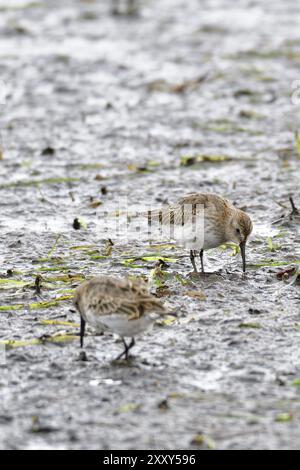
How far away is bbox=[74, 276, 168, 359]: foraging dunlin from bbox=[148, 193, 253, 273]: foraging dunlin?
201 cm

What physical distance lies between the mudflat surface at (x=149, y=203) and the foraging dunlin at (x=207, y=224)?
0.36 meters

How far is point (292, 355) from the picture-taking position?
7.63 m

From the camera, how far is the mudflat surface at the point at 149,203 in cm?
677

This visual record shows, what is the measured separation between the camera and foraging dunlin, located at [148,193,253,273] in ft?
31.4

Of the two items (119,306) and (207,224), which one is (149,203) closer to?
(207,224)

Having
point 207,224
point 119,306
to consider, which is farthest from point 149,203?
point 119,306

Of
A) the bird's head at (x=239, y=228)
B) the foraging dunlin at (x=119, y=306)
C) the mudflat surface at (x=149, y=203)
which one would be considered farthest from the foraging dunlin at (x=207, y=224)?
the foraging dunlin at (x=119, y=306)

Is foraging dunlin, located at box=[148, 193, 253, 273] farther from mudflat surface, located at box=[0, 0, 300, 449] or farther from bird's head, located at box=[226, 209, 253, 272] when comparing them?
mudflat surface, located at box=[0, 0, 300, 449]

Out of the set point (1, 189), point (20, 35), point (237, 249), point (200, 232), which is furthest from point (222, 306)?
point (20, 35)

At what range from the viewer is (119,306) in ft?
24.0

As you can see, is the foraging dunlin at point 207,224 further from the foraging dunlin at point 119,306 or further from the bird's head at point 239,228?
the foraging dunlin at point 119,306

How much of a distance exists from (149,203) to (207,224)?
7.93 feet

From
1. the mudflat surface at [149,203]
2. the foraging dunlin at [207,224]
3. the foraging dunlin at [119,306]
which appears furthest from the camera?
the foraging dunlin at [207,224]
